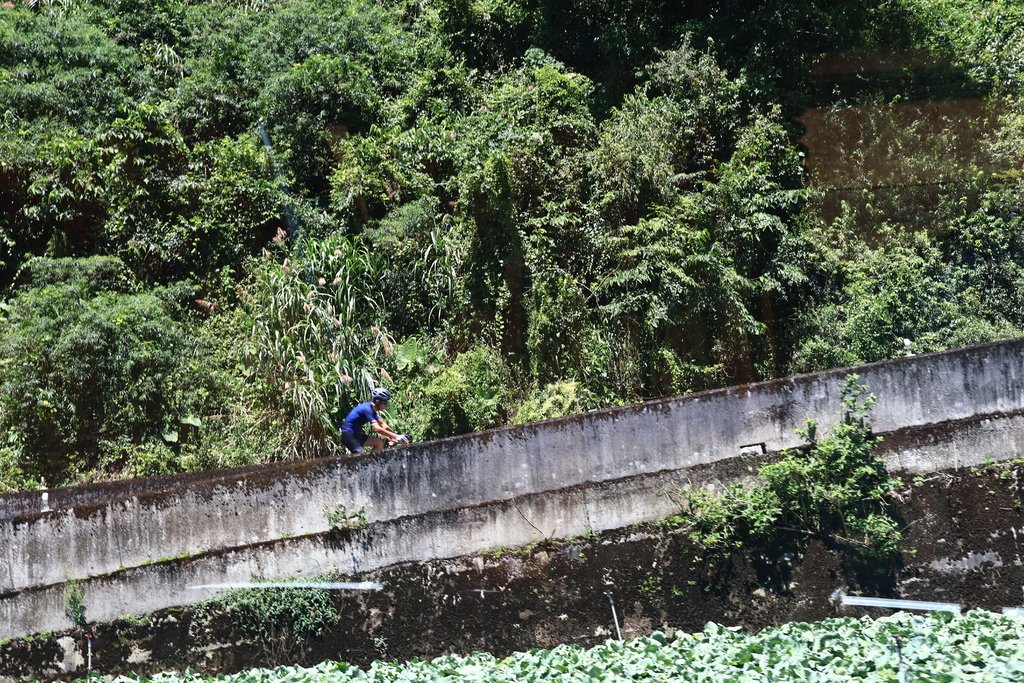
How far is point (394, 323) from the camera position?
1173 centimetres

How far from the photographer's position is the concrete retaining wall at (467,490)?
25.2 feet

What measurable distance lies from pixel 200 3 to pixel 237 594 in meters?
11.6

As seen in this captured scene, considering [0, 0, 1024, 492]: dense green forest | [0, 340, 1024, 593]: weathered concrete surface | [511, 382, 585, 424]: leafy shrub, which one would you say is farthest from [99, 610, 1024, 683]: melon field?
[0, 0, 1024, 492]: dense green forest

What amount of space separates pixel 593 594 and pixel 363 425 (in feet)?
8.68

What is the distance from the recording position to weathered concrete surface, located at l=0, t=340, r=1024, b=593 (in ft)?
25.6

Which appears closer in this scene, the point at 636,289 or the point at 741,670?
the point at 741,670

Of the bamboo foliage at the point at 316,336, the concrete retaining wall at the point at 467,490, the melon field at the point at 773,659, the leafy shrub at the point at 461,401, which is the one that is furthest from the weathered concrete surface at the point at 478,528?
the bamboo foliage at the point at 316,336

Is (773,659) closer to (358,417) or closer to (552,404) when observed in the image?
(552,404)

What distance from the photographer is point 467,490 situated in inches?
316

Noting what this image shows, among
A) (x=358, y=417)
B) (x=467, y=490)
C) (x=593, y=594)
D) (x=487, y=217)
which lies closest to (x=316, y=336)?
(x=358, y=417)

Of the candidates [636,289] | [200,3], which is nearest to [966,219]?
[636,289]

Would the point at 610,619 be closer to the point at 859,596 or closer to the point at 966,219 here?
the point at 859,596

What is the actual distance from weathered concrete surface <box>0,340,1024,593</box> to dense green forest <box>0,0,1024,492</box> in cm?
190

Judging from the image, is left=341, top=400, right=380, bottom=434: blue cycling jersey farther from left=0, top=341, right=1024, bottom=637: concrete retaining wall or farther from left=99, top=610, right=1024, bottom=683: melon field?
left=99, top=610, right=1024, bottom=683: melon field
